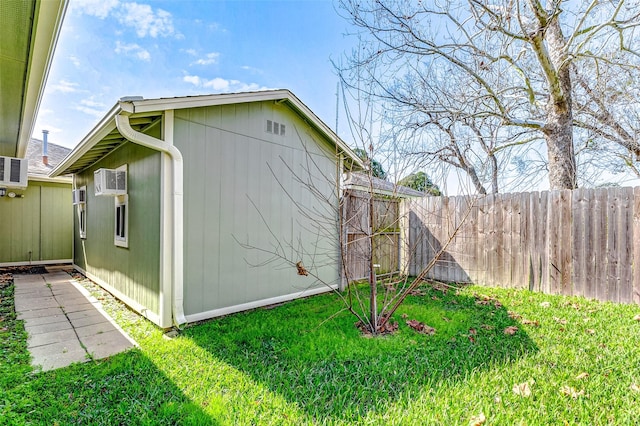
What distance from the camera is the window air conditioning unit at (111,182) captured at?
5160mm

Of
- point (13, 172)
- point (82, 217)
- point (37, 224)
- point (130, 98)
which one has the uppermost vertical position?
point (130, 98)

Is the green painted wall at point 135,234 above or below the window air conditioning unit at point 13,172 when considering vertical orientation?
below

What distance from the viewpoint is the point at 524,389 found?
2.48m

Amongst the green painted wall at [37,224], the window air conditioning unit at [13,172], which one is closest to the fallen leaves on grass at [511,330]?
the window air conditioning unit at [13,172]

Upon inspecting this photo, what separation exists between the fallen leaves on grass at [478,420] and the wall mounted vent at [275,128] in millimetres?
4626

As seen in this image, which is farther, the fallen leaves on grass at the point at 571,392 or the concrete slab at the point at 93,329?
the concrete slab at the point at 93,329

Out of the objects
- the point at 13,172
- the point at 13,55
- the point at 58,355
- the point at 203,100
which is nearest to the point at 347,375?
the point at 58,355

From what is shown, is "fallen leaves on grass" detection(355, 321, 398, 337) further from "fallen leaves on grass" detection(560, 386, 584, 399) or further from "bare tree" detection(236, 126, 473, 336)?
"fallen leaves on grass" detection(560, 386, 584, 399)

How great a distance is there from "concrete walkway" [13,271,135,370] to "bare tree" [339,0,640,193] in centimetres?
491

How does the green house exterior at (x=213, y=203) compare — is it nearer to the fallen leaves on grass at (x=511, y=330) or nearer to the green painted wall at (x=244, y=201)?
the green painted wall at (x=244, y=201)

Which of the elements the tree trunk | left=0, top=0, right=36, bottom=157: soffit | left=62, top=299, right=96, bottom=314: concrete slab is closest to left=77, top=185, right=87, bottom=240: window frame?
left=0, top=0, right=36, bottom=157: soffit

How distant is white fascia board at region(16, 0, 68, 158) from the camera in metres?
2.68

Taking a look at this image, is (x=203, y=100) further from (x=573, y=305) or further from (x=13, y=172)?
(x=573, y=305)

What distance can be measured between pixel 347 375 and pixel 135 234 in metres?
3.94
